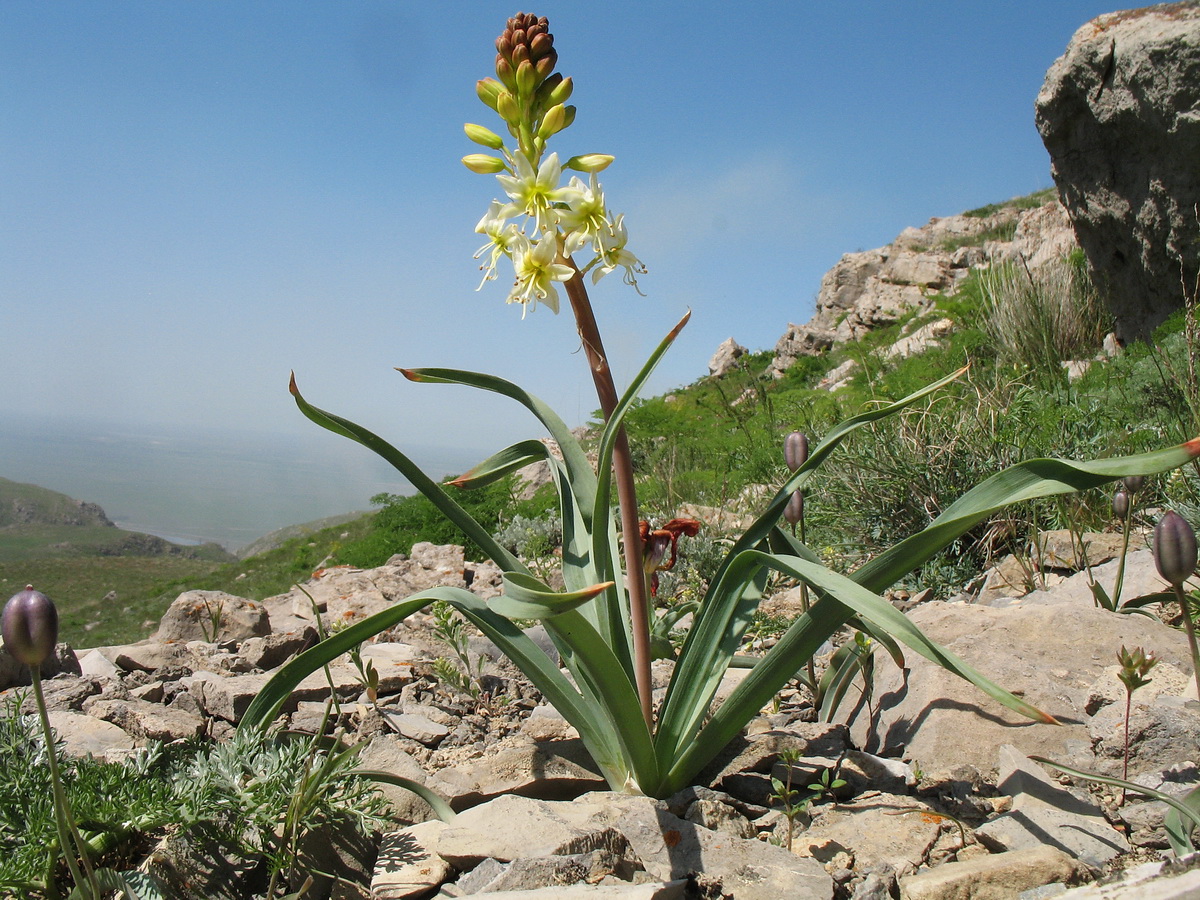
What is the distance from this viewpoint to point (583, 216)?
1.86m

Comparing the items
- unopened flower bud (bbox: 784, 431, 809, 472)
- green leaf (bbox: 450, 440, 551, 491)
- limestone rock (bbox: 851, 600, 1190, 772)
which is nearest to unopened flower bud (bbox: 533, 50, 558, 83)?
green leaf (bbox: 450, 440, 551, 491)

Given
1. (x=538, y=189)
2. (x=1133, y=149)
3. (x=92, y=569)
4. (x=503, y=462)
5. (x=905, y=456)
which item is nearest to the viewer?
(x=538, y=189)

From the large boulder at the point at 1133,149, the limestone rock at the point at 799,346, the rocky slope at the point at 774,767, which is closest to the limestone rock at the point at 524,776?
the rocky slope at the point at 774,767

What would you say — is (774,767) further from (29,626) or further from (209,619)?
(209,619)

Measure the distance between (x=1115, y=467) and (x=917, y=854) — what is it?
2.82ft

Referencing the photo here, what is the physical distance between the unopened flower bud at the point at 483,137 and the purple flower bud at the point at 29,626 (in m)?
1.39

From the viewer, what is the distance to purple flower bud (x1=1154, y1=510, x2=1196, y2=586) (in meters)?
1.58

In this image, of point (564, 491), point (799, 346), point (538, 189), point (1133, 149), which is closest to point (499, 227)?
point (538, 189)

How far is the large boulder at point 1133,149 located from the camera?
21.5 feet

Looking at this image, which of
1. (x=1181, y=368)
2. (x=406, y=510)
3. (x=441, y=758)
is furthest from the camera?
(x=406, y=510)

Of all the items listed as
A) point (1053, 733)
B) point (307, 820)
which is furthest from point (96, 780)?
point (1053, 733)

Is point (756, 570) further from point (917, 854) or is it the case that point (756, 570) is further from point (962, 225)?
point (962, 225)

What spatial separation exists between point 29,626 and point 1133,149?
8988 mm

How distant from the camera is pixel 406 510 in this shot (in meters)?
7.95
